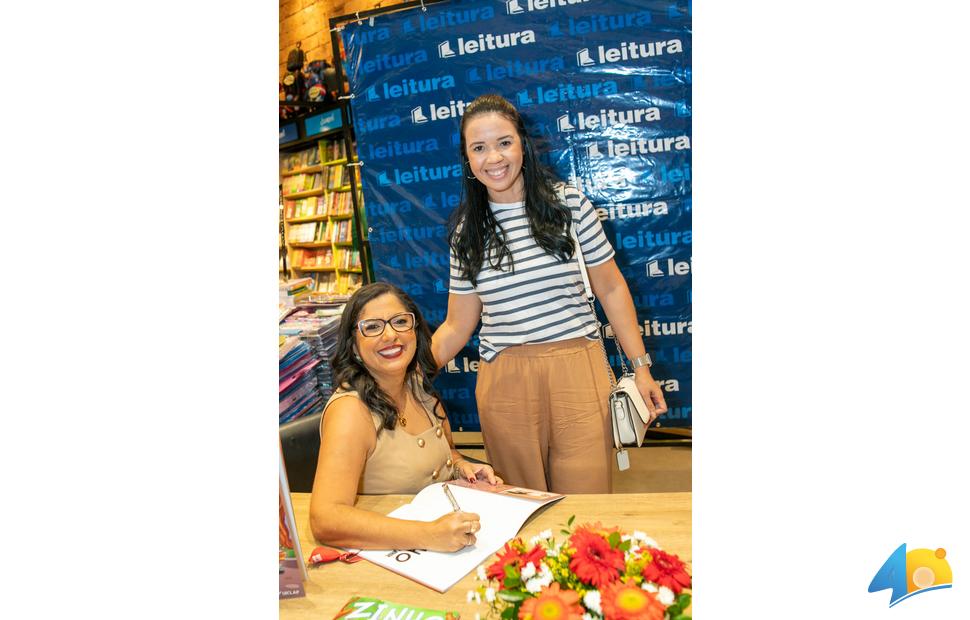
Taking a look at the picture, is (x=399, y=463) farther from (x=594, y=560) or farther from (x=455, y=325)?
(x=594, y=560)

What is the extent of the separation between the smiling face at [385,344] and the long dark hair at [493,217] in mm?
306

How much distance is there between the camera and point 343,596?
1120 millimetres

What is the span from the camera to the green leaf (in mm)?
877

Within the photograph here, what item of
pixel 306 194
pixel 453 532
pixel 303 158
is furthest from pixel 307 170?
pixel 453 532

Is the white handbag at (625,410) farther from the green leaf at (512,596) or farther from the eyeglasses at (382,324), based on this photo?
the green leaf at (512,596)

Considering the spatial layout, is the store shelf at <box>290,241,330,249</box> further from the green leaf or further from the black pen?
the green leaf

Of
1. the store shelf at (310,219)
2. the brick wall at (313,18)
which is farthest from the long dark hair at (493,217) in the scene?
the store shelf at (310,219)

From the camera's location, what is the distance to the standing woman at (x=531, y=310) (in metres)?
1.78

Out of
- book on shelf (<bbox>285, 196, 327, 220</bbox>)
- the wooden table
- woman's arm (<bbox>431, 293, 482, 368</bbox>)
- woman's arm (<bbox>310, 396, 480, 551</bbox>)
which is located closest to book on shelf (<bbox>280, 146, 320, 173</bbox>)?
book on shelf (<bbox>285, 196, 327, 220</bbox>)
